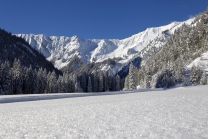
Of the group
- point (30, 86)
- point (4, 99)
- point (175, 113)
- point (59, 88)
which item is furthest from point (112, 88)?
point (175, 113)

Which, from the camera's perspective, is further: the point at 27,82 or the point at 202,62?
the point at 202,62

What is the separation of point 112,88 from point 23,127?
4787 inches

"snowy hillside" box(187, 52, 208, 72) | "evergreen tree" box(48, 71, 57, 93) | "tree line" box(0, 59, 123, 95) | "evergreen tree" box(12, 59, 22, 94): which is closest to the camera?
"tree line" box(0, 59, 123, 95)

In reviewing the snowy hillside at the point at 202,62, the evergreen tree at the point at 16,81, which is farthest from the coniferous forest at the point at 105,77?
the snowy hillside at the point at 202,62

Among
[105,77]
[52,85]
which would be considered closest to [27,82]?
[52,85]

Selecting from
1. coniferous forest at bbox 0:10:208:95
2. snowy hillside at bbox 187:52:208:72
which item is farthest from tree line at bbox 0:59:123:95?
snowy hillside at bbox 187:52:208:72

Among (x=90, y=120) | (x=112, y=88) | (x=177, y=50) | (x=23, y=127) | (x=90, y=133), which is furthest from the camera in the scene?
(x=177, y=50)

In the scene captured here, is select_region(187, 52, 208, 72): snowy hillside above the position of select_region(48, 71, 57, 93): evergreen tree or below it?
above

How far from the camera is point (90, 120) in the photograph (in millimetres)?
11953

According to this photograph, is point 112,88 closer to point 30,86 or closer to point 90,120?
point 30,86

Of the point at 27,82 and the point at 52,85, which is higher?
the point at 27,82

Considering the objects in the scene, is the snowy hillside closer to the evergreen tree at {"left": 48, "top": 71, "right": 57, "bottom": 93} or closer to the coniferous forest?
the coniferous forest

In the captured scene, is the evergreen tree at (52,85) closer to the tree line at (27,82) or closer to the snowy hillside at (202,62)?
the tree line at (27,82)

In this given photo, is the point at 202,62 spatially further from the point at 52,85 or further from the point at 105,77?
the point at 52,85
